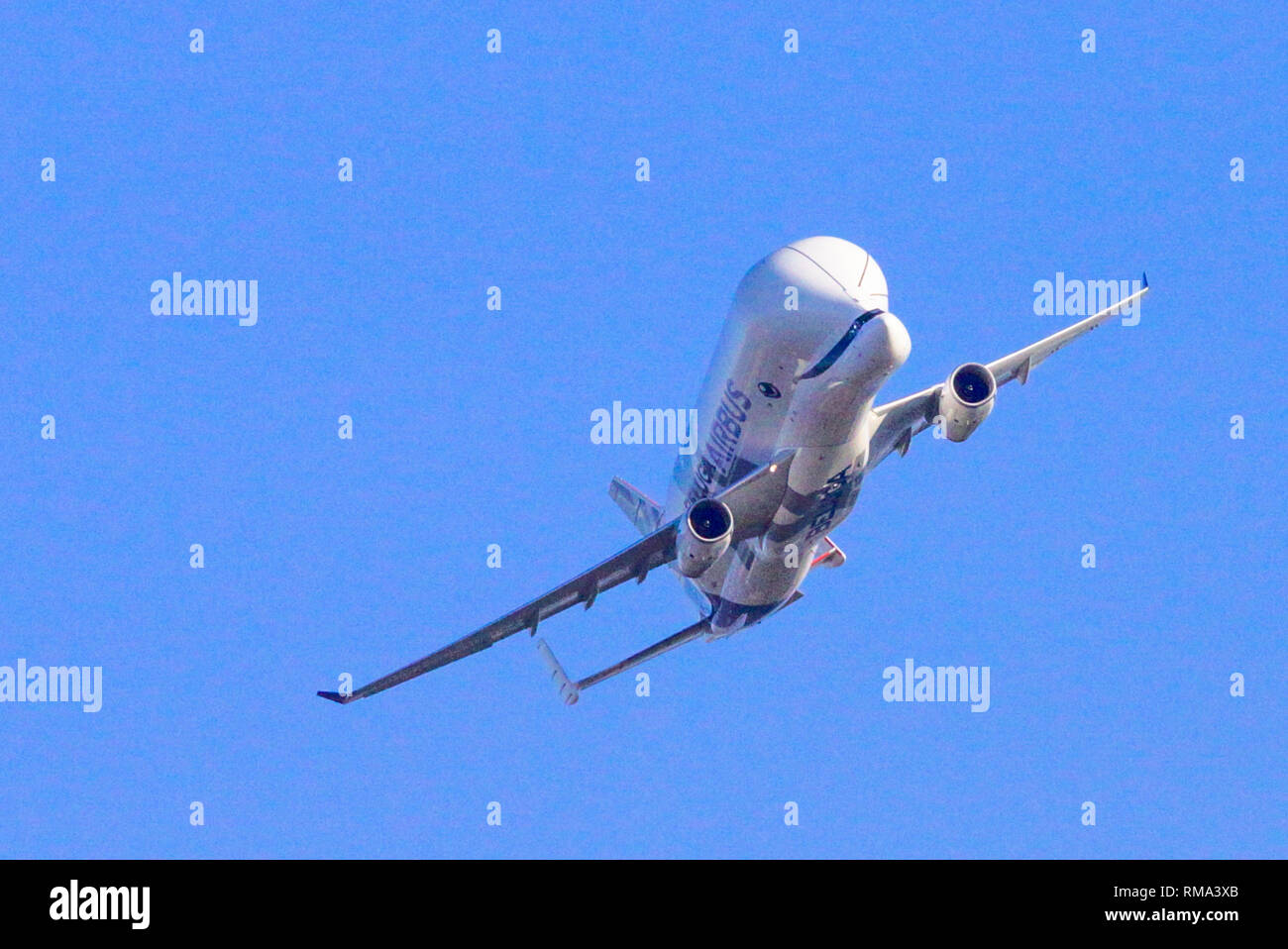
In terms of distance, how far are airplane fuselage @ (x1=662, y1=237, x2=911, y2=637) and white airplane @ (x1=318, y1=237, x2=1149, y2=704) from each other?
41 mm

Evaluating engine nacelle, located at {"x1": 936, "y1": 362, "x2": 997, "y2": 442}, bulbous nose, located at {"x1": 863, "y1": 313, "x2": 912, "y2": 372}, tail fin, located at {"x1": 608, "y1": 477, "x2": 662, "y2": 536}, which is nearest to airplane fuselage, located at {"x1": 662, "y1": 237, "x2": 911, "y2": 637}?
bulbous nose, located at {"x1": 863, "y1": 313, "x2": 912, "y2": 372}

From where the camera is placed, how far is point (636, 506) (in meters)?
63.0

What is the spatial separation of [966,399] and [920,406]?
3713 mm

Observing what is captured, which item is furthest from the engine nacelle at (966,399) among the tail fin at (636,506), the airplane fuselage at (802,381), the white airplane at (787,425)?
the tail fin at (636,506)

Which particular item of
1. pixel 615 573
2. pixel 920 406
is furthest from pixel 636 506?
pixel 920 406

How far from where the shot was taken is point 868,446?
1982 inches

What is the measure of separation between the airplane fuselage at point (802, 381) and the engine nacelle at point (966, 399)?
2.22 m

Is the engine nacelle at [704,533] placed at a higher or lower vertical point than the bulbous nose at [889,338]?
lower

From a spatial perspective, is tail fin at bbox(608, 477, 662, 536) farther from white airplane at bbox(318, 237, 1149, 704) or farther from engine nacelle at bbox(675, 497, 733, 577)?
engine nacelle at bbox(675, 497, 733, 577)

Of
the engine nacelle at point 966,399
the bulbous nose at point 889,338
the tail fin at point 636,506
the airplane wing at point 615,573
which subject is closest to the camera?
the bulbous nose at point 889,338

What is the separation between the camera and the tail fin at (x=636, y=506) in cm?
6172

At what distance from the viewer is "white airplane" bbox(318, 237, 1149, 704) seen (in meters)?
45.4

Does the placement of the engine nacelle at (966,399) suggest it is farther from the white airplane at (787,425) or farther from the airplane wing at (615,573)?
the airplane wing at (615,573)

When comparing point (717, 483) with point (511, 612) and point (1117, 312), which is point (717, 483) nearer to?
point (511, 612)
